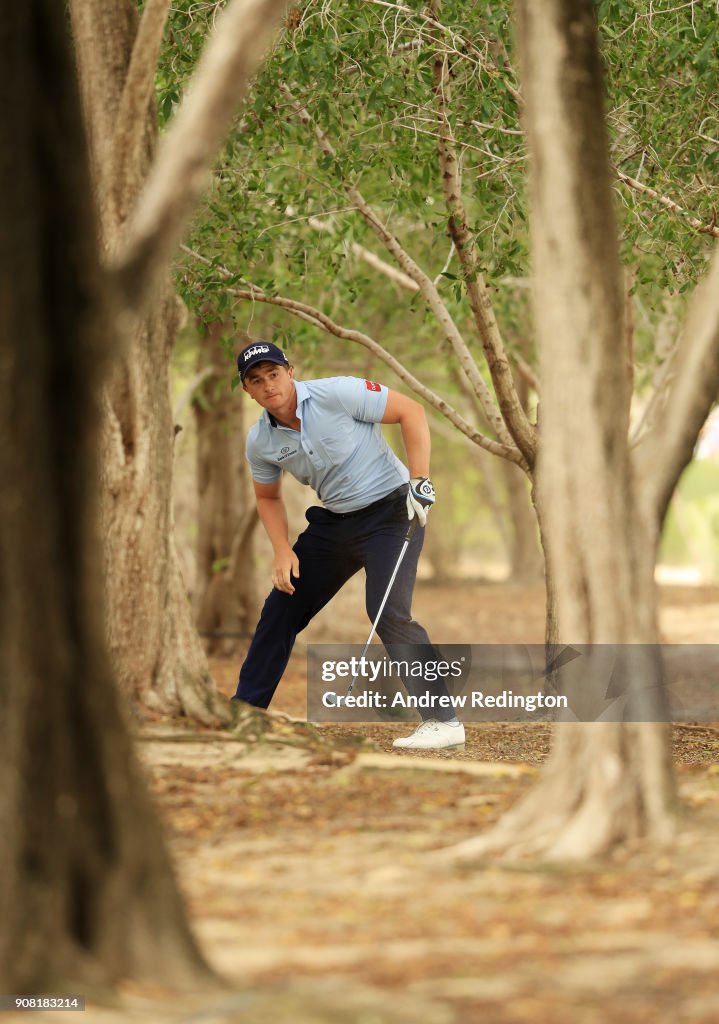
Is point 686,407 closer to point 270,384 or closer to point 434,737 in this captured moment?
point 270,384

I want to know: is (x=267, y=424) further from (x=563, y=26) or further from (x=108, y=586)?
(x=563, y=26)

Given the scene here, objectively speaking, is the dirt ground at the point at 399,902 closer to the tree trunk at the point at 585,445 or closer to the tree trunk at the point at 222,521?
the tree trunk at the point at 585,445

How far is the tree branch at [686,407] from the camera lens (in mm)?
4215

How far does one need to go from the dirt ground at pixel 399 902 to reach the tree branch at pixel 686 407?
3.56 feet

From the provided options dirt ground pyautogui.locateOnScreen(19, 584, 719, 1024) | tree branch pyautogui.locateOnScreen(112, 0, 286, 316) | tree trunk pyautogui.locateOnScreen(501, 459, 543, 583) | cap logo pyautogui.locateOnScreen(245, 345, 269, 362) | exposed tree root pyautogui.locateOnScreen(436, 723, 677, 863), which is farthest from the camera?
tree trunk pyautogui.locateOnScreen(501, 459, 543, 583)

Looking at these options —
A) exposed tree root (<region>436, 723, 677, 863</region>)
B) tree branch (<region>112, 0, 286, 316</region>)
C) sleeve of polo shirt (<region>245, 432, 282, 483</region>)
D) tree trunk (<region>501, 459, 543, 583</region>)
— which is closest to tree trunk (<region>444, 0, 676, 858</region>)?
exposed tree root (<region>436, 723, 677, 863</region>)

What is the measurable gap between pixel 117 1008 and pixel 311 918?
28.3 inches

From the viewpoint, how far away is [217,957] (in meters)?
3.37

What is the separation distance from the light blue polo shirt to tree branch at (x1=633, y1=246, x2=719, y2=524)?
2883 mm

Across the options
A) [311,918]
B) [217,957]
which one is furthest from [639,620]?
[217,957]

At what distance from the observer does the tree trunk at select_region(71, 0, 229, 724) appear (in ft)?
19.2

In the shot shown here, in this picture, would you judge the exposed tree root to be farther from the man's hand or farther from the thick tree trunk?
the man's hand

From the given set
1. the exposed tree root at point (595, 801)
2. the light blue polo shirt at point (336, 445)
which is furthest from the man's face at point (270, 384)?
the exposed tree root at point (595, 801)

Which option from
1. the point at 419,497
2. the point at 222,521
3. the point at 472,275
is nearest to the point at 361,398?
the point at 419,497
